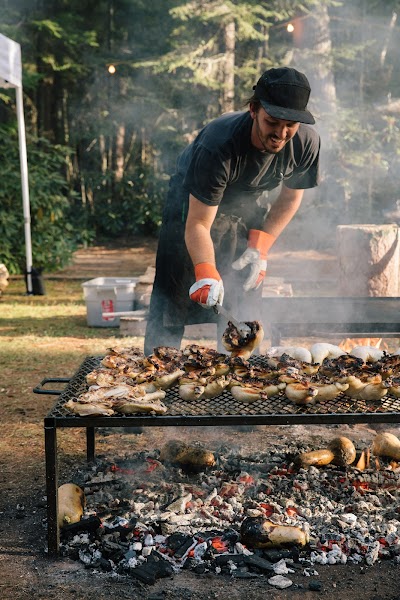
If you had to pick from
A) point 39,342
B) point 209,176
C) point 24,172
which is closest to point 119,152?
point 24,172

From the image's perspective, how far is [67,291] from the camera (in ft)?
33.3

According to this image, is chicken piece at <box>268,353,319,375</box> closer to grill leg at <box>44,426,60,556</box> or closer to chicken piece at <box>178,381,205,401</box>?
chicken piece at <box>178,381,205,401</box>

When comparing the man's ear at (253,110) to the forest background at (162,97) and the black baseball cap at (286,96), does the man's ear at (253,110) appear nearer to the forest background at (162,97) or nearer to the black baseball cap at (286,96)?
the black baseball cap at (286,96)

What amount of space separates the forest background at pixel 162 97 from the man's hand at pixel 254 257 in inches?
266

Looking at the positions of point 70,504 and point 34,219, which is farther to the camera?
point 34,219

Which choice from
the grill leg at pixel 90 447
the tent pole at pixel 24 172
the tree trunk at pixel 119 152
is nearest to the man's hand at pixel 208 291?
the grill leg at pixel 90 447

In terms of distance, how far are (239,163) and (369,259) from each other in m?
3.89

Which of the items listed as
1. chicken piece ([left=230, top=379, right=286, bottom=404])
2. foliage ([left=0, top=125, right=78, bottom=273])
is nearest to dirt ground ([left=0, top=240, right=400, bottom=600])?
chicken piece ([left=230, top=379, right=286, bottom=404])

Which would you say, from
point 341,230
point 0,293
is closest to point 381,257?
point 341,230

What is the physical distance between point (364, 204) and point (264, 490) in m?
11.2

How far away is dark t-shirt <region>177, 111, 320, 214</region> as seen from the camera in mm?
3836

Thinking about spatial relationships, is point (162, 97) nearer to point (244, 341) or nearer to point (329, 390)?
point (244, 341)

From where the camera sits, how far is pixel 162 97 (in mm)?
14961

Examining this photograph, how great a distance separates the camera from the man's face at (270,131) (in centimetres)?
359
